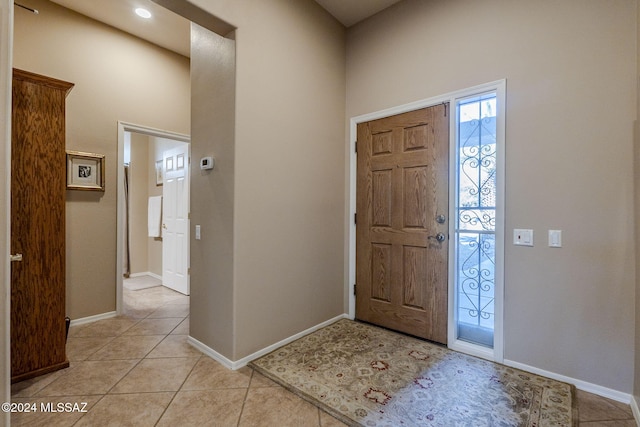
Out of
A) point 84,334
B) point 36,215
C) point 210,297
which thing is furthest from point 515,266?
point 84,334

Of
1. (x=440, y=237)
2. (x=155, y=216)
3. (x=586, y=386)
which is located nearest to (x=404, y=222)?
(x=440, y=237)

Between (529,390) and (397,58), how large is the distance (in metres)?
2.85

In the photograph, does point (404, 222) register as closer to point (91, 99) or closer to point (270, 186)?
point (270, 186)

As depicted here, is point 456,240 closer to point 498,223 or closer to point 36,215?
point 498,223

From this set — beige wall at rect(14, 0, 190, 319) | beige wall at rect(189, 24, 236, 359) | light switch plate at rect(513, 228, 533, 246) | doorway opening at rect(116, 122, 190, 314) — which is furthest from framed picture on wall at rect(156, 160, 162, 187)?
light switch plate at rect(513, 228, 533, 246)

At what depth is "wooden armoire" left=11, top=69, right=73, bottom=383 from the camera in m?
1.99

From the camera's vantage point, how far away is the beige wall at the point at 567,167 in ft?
6.07

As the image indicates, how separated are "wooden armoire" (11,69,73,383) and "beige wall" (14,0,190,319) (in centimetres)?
109

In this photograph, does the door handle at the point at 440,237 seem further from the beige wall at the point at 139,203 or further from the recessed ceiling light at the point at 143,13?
the beige wall at the point at 139,203

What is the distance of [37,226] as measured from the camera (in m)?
2.08

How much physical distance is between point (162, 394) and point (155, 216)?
3783 mm

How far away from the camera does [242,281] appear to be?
2.28 metres

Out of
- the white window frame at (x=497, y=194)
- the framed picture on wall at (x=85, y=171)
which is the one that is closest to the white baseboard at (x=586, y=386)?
the white window frame at (x=497, y=194)

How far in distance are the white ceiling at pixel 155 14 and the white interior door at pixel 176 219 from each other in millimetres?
1347
